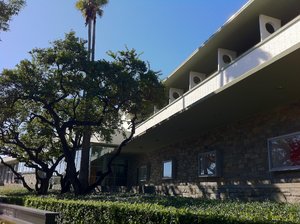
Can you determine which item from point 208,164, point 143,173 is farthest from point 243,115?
point 143,173

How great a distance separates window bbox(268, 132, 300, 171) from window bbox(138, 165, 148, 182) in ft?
47.6

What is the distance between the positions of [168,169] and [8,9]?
1351 cm

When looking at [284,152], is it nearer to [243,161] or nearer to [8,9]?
[243,161]

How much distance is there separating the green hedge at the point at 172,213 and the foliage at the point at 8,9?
7.66 metres

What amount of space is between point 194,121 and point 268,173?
4.55 metres

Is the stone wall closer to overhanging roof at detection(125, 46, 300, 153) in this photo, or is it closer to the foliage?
overhanging roof at detection(125, 46, 300, 153)

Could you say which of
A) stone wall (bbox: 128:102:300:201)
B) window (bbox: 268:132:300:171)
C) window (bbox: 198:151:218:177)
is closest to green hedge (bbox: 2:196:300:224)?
stone wall (bbox: 128:102:300:201)

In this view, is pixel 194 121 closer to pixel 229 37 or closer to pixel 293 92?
pixel 229 37

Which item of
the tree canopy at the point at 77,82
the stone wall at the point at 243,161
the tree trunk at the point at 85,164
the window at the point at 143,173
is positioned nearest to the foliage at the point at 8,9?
the tree canopy at the point at 77,82

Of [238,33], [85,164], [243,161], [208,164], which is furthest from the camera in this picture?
[85,164]

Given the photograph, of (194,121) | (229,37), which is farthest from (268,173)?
(229,37)

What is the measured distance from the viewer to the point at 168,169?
22266mm

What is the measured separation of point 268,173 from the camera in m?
13.2

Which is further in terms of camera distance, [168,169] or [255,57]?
[168,169]
